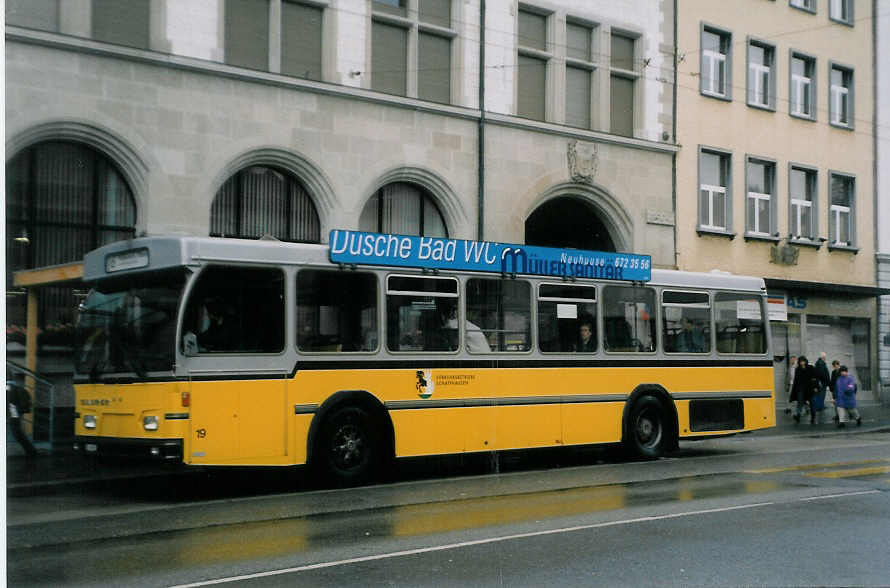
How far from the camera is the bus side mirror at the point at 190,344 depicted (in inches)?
487

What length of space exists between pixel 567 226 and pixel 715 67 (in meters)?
6.46

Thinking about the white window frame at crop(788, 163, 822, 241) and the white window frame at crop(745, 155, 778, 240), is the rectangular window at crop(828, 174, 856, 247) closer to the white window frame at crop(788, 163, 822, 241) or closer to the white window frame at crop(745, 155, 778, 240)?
the white window frame at crop(788, 163, 822, 241)

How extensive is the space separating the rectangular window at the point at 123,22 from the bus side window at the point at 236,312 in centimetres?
771

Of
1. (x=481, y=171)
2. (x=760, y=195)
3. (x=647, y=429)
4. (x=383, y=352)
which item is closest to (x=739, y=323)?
(x=647, y=429)

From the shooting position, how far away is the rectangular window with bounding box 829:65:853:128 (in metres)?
33.9

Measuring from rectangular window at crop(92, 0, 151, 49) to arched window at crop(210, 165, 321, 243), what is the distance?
293cm

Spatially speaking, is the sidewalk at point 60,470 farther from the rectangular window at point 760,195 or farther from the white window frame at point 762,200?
the rectangular window at point 760,195

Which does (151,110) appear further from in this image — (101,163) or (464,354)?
(464,354)

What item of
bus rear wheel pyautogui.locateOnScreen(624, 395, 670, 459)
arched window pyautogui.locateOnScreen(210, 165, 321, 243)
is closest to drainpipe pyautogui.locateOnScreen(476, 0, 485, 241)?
arched window pyautogui.locateOnScreen(210, 165, 321, 243)

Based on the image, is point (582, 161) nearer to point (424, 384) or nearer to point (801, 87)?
point (801, 87)

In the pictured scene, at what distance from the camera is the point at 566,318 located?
16.2m

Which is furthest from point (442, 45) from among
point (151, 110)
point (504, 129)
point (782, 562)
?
point (782, 562)

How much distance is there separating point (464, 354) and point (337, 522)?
15.7 feet

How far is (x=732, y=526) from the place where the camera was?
984 centimetres
